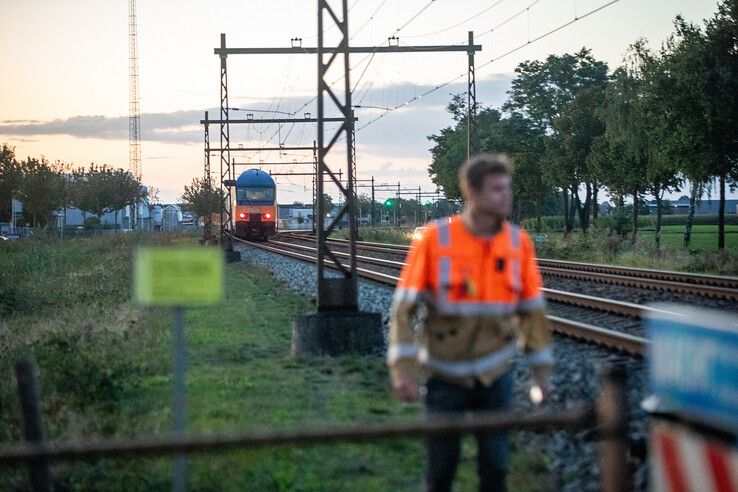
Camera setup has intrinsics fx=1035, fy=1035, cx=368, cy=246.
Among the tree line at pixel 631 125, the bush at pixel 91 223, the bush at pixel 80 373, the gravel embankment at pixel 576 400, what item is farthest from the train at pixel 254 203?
the gravel embankment at pixel 576 400

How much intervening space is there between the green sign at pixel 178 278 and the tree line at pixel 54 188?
6998 centimetres

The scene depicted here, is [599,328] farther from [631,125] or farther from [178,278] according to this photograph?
[631,125]

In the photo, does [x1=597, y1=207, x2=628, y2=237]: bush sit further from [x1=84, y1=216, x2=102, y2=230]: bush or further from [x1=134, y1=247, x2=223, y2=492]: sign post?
[x1=84, y1=216, x2=102, y2=230]: bush

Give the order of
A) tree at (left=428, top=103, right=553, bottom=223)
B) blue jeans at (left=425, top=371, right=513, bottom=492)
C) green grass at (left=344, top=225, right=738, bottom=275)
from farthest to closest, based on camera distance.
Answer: tree at (left=428, top=103, right=553, bottom=223)
green grass at (left=344, top=225, right=738, bottom=275)
blue jeans at (left=425, top=371, right=513, bottom=492)

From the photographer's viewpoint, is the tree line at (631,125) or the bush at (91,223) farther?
the bush at (91,223)

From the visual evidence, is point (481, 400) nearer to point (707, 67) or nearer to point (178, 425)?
point (178, 425)

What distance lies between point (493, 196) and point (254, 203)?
5650 centimetres

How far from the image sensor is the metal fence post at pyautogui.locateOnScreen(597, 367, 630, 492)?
13.0ft

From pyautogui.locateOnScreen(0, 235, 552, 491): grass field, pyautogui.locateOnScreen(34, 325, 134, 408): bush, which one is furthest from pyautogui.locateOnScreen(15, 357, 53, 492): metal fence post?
pyautogui.locateOnScreen(34, 325, 134, 408): bush

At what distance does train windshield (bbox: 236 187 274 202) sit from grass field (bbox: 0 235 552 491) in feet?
132

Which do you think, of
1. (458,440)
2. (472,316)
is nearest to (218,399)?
→ (458,440)

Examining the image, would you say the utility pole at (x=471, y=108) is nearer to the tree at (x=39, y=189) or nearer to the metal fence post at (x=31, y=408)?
the metal fence post at (x=31, y=408)

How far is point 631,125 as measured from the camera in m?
48.0

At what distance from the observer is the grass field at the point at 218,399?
7414mm
